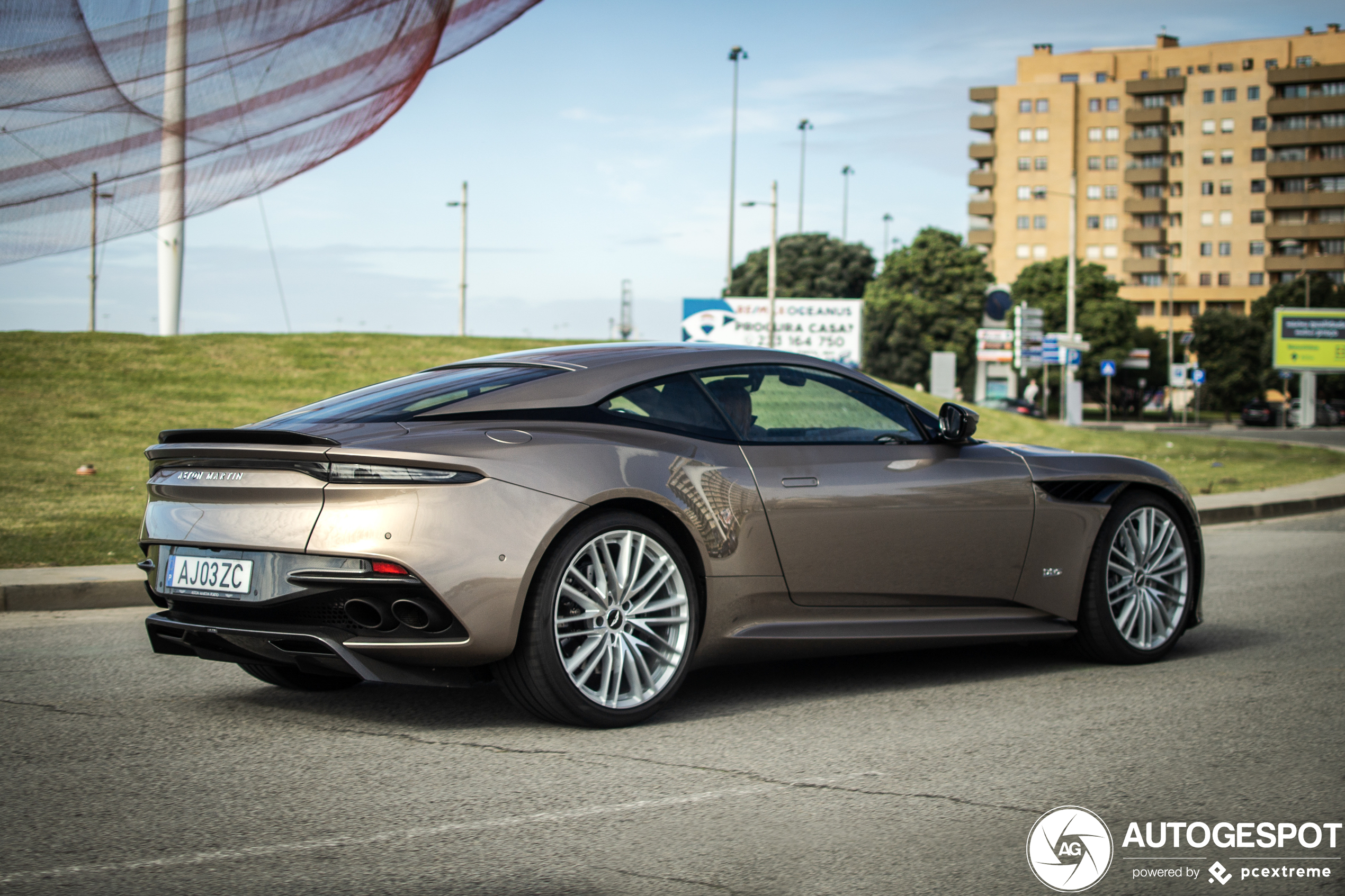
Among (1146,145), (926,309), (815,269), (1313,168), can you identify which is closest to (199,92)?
(926,309)

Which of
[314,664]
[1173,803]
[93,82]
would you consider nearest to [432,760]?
[314,664]

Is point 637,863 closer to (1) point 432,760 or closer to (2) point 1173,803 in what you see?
(1) point 432,760

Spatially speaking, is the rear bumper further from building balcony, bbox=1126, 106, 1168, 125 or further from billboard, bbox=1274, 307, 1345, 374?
building balcony, bbox=1126, 106, 1168, 125

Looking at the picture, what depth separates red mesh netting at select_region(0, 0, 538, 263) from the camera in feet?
14.3

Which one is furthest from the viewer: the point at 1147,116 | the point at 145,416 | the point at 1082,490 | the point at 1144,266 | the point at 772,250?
the point at 1144,266

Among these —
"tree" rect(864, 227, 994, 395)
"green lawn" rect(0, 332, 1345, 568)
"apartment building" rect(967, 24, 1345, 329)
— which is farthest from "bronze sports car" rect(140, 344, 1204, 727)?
"apartment building" rect(967, 24, 1345, 329)

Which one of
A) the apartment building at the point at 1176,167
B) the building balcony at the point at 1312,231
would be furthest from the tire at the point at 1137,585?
the building balcony at the point at 1312,231

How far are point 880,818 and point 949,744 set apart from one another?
0.94m

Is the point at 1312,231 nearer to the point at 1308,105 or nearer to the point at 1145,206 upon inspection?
the point at 1308,105

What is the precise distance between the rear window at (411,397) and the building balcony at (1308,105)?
11083 cm

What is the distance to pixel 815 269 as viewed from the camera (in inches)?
3873

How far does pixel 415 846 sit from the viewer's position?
3.32m

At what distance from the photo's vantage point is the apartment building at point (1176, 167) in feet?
337

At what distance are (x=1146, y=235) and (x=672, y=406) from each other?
111 metres
